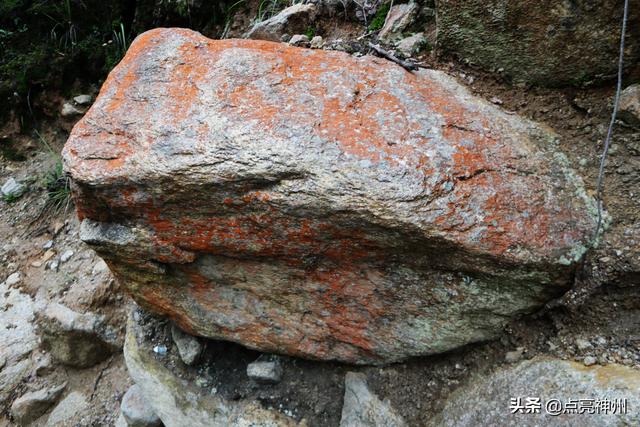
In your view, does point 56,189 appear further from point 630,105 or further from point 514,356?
point 630,105

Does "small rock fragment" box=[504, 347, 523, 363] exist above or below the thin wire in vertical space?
below

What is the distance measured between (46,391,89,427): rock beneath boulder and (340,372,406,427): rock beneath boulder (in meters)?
2.02

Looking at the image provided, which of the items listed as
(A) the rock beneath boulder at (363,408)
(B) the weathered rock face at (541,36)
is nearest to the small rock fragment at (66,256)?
(A) the rock beneath boulder at (363,408)

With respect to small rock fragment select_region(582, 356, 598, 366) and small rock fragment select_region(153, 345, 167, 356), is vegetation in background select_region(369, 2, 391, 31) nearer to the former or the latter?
small rock fragment select_region(582, 356, 598, 366)

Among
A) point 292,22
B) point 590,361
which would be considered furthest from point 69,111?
point 590,361

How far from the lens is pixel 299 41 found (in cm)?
262

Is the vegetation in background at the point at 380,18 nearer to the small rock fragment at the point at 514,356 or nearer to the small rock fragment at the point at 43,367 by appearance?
the small rock fragment at the point at 514,356

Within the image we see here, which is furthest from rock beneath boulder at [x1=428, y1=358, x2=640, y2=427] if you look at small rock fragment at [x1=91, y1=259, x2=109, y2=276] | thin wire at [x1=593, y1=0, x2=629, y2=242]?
small rock fragment at [x1=91, y1=259, x2=109, y2=276]

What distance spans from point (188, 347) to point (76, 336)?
1.25 meters

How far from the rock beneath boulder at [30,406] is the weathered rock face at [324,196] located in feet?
5.48

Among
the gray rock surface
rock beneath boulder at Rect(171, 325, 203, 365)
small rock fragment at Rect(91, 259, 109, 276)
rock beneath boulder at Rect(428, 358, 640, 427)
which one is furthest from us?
small rock fragment at Rect(91, 259, 109, 276)

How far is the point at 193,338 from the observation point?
93.7 inches

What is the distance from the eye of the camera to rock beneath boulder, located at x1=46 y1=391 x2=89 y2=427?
121 inches

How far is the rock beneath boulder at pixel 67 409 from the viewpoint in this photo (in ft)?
10.1
